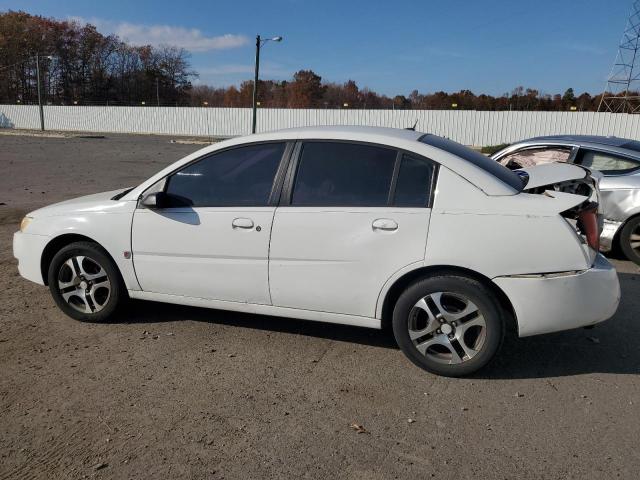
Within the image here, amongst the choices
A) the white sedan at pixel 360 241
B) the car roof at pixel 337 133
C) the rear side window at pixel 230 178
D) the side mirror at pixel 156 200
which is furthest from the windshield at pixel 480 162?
the side mirror at pixel 156 200

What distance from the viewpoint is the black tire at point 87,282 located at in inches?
171

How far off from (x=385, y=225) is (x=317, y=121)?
142 ft

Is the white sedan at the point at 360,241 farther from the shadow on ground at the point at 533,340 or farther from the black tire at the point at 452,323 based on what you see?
the shadow on ground at the point at 533,340

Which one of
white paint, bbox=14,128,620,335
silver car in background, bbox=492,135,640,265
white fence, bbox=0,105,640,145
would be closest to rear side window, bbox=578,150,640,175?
silver car in background, bbox=492,135,640,265

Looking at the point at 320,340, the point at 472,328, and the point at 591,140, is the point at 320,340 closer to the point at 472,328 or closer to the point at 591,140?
the point at 472,328

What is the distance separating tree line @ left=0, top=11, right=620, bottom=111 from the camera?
285 ft

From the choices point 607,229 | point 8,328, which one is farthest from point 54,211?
point 607,229

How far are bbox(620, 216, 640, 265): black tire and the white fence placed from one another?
32.2 metres

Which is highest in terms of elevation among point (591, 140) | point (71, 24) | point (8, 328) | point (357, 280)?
point (71, 24)

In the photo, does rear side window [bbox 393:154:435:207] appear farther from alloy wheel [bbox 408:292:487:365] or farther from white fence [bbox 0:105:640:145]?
white fence [bbox 0:105:640:145]

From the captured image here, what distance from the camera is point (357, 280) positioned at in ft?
12.0

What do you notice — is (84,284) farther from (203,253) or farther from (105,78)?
(105,78)

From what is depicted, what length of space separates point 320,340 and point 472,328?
123cm

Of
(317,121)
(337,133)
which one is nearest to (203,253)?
(337,133)
